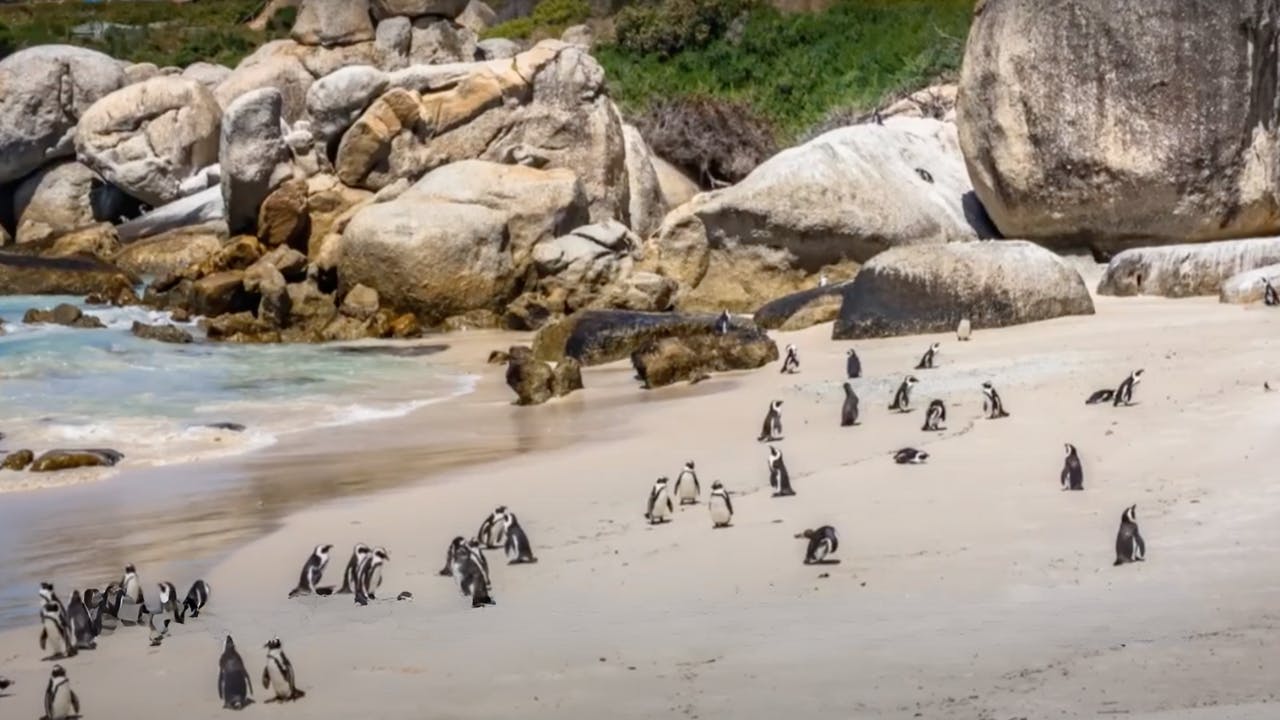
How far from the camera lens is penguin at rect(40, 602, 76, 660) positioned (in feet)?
29.1

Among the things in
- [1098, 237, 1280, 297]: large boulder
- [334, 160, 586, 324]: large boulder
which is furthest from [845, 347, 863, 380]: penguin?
[334, 160, 586, 324]: large boulder

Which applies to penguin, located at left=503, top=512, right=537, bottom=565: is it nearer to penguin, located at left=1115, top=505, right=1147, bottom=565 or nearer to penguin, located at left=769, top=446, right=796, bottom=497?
penguin, located at left=769, top=446, right=796, bottom=497

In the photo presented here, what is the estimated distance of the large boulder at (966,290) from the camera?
62.5 ft

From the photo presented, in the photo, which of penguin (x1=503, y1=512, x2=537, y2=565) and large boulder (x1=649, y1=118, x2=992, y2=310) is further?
large boulder (x1=649, y1=118, x2=992, y2=310)

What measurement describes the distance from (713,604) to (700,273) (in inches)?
650

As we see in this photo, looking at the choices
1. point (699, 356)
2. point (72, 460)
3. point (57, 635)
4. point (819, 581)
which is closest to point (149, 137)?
point (699, 356)

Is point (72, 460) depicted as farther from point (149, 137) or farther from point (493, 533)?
point (149, 137)

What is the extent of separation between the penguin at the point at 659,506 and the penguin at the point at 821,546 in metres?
1.63

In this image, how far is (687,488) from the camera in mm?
A: 11719

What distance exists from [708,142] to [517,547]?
81.6 feet

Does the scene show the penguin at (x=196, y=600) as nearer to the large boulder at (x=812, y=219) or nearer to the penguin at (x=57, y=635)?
the penguin at (x=57, y=635)

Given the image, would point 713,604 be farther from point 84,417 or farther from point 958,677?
point 84,417

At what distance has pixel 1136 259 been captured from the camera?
68.5 feet

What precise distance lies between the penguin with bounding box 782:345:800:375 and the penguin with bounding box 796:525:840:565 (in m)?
8.19
